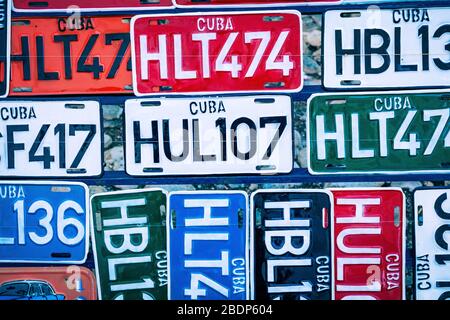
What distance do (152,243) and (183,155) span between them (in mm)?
408

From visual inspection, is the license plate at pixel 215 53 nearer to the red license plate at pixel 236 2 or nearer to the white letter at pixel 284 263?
the red license plate at pixel 236 2

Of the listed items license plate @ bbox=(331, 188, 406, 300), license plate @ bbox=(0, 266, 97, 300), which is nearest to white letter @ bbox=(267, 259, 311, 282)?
license plate @ bbox=(331, 188, 406, 300)

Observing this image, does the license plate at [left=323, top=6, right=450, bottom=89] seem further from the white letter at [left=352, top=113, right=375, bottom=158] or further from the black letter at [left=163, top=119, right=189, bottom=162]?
the black letter at [left=163, top=119, right=189, bottom=162]

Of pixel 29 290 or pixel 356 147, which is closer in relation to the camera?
pixel 356 147

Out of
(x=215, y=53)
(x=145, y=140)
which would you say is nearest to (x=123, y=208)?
(x=145, y=140)

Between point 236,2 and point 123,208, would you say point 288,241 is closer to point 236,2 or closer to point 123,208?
point 123,208

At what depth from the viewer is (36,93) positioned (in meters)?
2.13

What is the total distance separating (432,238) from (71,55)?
1732mm

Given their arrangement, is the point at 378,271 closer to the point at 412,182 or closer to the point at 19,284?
the point at 412,182

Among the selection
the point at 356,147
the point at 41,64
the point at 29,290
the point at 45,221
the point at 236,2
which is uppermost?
the point at 236,2

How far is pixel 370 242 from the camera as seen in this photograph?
6.92 ft

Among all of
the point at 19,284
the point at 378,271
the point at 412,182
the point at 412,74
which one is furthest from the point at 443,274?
the point at 19,284

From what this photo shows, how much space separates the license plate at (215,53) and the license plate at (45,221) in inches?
22.7
